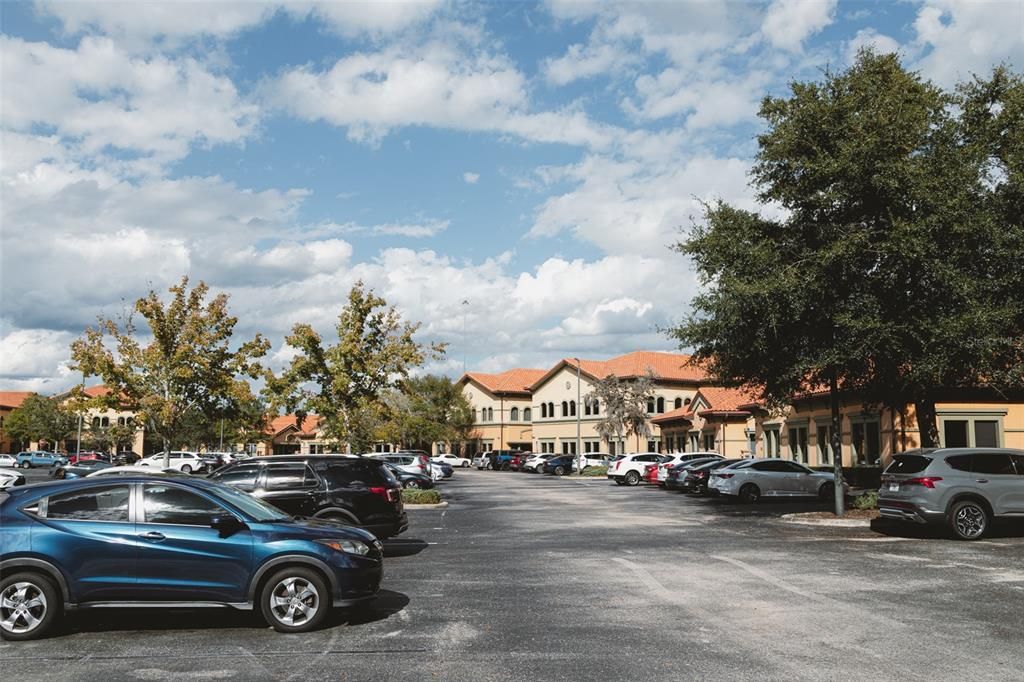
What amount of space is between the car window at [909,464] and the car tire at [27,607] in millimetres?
14601

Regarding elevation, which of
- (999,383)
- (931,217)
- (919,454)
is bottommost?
(919,454)

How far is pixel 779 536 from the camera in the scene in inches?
680

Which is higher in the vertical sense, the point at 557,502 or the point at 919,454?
the point at 919,454

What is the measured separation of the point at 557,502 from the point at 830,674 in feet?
73.2

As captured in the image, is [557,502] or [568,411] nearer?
[557,502]

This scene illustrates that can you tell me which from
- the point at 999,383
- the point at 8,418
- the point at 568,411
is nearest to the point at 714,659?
the point at 999,383

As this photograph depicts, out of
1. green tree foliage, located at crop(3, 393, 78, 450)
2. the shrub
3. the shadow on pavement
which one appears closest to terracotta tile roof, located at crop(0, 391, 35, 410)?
green tree foliage, located at crop(3, 393, 78, 450)

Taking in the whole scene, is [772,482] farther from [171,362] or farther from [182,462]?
[182,462]

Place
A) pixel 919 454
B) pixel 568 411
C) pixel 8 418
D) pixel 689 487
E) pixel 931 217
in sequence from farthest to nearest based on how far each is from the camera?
pixel 8 418, pixel 568 411, pixel 689 487, pixel 931 217, pixel 919 454

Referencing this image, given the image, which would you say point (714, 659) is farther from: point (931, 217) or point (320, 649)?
point (931, 217)

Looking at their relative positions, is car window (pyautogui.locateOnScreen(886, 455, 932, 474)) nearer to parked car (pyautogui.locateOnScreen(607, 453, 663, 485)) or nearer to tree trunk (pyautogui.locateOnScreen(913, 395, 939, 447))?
tree trunk (pyautogui.locateOnScreen(913, 395, 939, 447))

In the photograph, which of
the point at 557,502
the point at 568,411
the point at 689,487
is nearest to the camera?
the point at 557,502

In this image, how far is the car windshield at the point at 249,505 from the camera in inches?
345

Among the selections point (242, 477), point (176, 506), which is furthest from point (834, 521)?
point (176, 506)
